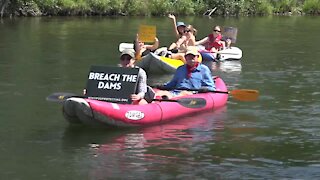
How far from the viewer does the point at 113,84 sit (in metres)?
9.95

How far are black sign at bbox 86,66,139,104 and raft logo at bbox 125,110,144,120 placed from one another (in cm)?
19

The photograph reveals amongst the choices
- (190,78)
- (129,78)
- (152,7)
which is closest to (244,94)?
(190,78)

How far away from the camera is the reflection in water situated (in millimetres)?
8289

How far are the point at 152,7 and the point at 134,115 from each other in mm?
36479

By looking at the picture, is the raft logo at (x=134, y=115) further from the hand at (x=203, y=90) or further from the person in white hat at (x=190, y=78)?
the hand at (x=203, y=90)

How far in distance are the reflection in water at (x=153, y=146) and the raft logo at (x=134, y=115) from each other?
0.22 meters

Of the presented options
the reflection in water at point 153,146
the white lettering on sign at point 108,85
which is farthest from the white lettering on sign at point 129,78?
the reflection in water at point 153,146

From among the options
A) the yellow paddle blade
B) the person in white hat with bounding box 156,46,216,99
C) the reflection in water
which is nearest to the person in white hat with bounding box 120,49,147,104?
the reflection in water

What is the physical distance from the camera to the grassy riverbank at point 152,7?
1603 inches

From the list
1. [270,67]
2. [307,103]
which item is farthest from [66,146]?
[270,67]

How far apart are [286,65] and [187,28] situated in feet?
9.87

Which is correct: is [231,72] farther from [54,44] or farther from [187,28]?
[54,44]

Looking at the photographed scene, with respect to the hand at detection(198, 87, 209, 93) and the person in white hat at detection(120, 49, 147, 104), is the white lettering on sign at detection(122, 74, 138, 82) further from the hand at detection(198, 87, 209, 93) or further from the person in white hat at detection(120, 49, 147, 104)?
the hand at detection(198, 87, 209, 93)

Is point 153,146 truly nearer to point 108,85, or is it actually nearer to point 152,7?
point 108,85
